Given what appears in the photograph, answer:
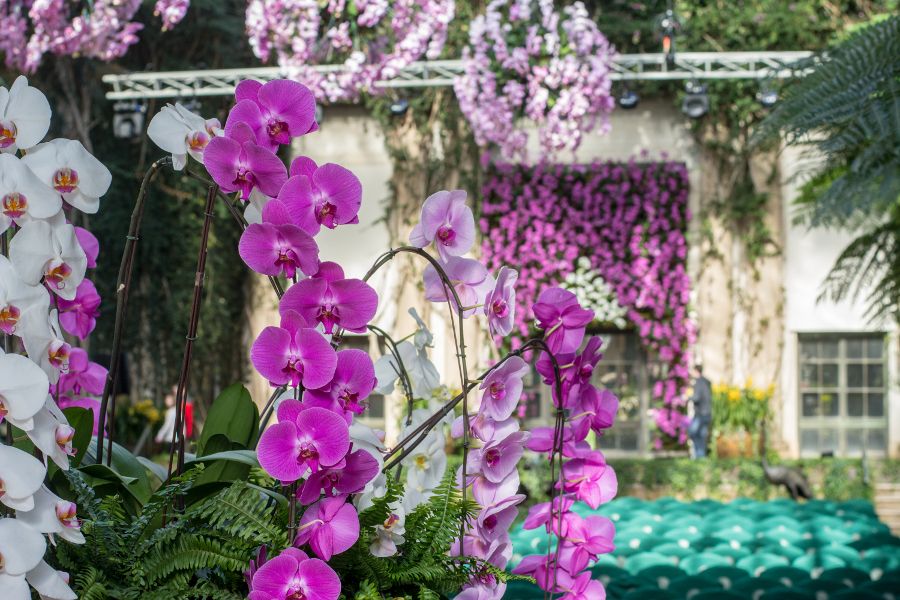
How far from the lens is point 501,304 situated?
95 centimetres

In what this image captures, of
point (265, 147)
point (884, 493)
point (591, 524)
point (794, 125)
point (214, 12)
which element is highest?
point (214, 12)

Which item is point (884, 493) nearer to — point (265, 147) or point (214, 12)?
point (214, 12)

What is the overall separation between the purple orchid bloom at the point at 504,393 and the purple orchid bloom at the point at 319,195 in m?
0.19

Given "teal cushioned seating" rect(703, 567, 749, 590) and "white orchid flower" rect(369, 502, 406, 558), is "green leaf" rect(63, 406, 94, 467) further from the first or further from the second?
"teal cushioned seating" rect(703, 567, 749, 590)

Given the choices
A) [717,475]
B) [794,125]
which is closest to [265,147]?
[794,125]

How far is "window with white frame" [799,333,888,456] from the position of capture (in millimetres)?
10508

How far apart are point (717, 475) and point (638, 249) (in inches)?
101

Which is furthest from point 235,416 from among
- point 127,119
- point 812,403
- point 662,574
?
point 812,403

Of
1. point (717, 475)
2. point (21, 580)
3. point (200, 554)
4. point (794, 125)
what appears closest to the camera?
point (21, 580)

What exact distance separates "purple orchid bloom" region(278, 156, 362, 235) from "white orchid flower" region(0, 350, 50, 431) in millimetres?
211

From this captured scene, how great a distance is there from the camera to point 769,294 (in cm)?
1070

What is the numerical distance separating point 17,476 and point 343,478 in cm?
23

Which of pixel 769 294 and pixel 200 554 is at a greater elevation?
pixel 769 294

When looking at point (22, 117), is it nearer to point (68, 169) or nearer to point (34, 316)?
point (68, 169)
